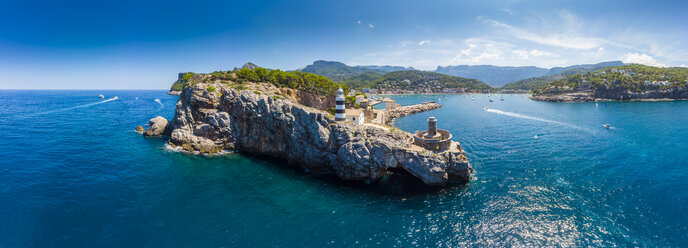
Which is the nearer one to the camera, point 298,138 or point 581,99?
point 298,138

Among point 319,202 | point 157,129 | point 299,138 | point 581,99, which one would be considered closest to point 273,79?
point 299,138

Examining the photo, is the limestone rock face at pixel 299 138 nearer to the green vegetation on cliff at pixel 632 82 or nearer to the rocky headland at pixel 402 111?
the rocky headland at pixel 402 111

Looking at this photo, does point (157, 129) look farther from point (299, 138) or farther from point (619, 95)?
point (619, 95)

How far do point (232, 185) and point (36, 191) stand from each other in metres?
20.1

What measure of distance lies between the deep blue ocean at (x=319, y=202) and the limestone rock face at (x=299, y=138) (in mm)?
2293

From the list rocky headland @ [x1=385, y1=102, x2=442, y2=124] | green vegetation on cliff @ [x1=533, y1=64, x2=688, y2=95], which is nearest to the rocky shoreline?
green vegetation on cliff @ [x1=533, y1=64, x2=688, y2=95]

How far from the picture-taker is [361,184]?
104ft

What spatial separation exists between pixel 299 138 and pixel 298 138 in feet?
0.56

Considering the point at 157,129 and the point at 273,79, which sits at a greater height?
the point at 273,79

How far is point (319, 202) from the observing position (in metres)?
27.2

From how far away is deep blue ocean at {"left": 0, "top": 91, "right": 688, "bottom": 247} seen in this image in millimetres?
21219

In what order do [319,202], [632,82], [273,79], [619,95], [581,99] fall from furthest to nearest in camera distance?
1. [581,99]
2. [632,82]
3. [619,95]
4. [273,79]
5. [319,202]

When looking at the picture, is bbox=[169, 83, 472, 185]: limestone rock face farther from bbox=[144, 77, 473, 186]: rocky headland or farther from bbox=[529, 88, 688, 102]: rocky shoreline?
bbox=[529, 88, 688, 102]: rocky shoreline

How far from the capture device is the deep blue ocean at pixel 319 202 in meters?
21.2
